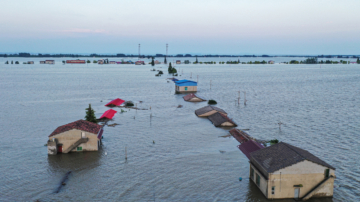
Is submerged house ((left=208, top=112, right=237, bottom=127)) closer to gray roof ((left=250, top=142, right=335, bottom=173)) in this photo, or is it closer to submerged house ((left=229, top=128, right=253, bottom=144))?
submerged house ((left=229, top=128, right=253, bottom=144))

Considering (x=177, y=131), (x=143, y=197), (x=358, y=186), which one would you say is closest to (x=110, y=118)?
(x=177, y=131)

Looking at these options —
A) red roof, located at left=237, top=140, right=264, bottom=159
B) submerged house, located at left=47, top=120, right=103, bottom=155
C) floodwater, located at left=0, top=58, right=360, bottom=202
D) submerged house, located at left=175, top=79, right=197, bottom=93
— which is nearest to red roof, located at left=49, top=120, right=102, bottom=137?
submerged house, located at left=47, top=120, right=103, bottom=155

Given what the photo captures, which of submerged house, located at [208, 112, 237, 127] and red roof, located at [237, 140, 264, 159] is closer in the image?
red roof, located at [237, 140, 264, 159]

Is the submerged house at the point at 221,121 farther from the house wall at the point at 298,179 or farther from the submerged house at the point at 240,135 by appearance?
the house wall at the point at 298,179

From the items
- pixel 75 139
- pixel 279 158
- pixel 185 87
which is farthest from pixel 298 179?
pixel 185 87

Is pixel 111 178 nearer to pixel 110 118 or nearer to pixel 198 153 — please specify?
pixel 198 153

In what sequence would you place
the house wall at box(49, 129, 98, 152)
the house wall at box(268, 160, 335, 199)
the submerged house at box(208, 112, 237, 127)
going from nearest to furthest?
the house wall at box(268, 160, 335, 199) < the house wall at box(49, 129, 98, 152) < the submerged house at box(208, 112, 237, 127)

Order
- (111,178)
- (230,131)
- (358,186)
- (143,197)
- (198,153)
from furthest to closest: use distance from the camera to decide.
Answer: (230,131) → (198,153) → (111,178) → (358,186) → (143,197)
